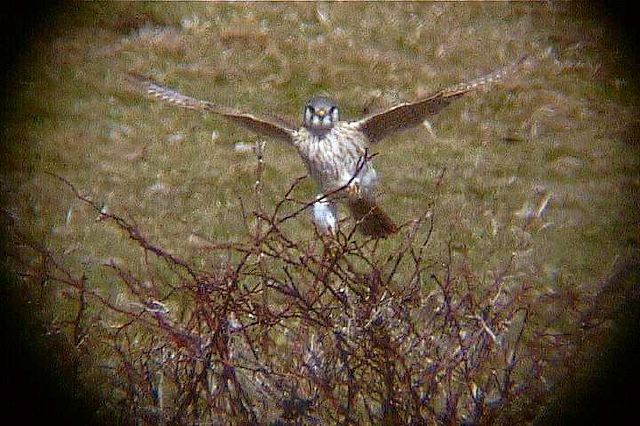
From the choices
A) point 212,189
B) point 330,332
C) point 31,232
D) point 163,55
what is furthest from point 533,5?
point 330,332

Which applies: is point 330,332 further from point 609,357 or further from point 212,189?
point 212,189

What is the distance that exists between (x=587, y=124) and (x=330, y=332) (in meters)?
4.06

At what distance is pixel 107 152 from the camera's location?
581cm

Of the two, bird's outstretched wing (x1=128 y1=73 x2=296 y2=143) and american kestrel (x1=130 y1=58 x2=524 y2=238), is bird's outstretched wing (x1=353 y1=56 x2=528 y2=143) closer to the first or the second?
american kestrel (x1=130 y1=58 x2=524 y2=238)

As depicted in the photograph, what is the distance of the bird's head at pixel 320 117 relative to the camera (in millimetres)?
4113

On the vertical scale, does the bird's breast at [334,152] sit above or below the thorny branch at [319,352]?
above

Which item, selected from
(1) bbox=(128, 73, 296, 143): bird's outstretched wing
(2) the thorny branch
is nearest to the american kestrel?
(1) bbox=(128, 73, 296, 143): bird's outstretched wing

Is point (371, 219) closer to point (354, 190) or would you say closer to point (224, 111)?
point (354, 190)

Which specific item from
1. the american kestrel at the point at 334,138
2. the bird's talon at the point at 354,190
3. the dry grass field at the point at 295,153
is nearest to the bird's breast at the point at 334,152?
the american kestrel at the point at 334,138

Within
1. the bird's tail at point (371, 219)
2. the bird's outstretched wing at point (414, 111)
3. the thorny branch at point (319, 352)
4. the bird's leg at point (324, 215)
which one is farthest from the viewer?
the bird's leg at point (324, 215)

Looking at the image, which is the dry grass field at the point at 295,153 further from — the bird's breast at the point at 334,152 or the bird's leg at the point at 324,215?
the bird's breast at the point at 334,152

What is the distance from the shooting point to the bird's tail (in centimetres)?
383

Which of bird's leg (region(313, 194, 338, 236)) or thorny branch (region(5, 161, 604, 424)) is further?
bird's leg (region(313, 194, 338, 236))

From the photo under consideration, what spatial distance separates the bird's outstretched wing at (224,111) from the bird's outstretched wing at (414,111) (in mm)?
279
